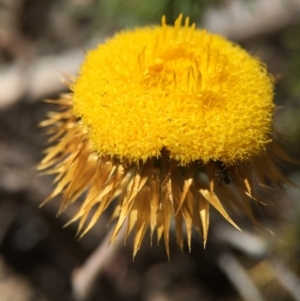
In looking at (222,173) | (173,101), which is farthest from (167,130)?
(222,173)

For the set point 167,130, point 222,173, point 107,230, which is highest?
point 167,130

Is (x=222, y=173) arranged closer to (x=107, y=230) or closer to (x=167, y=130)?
(x=167, y=130)

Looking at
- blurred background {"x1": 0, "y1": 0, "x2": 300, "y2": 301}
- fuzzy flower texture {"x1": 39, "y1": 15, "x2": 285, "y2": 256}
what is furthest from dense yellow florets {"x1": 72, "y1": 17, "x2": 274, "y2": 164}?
blurred background {"x1": 0, "y1": 0, "x2": 300, "y2": 301}

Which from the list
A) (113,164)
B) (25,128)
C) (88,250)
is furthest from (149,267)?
(113,164)

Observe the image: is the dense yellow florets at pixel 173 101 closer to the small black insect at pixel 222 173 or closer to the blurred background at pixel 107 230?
the small black insect at pixel 222 173

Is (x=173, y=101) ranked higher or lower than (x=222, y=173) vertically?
higher

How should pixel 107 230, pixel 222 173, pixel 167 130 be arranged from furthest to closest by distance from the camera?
pixel 107 230, pixel 222 173, pixel 167 130

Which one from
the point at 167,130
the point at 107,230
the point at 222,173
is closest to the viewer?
the point at 167,130

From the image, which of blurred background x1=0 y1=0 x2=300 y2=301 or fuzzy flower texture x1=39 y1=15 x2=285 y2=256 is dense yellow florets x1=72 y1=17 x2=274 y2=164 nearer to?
fuzzy flower texture x1=39 y1=15 x2=285 y2=256
